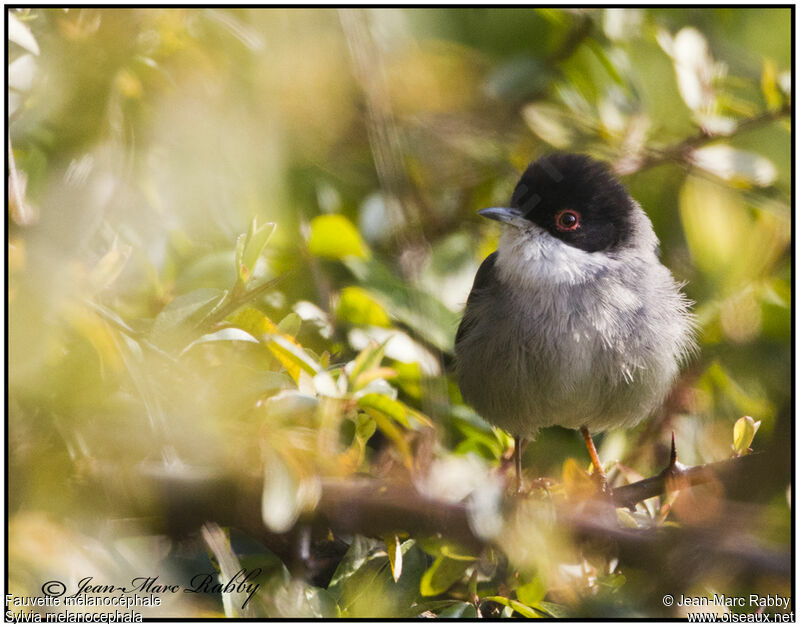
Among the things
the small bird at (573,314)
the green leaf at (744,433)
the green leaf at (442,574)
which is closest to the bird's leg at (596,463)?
the small bird at (573,314)

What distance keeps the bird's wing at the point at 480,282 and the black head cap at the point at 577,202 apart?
299mm

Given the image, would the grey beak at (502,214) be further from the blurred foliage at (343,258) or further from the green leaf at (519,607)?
the green leaf at (519,607)

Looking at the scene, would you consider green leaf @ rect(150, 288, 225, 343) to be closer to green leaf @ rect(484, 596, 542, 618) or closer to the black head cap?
green leaf @ rect(484, 596, 542, 618)

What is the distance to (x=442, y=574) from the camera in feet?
7.40

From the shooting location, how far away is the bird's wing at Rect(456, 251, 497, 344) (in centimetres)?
329

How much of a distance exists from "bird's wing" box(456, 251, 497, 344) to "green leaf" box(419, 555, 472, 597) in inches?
49.2

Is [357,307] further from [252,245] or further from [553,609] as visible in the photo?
[553,609]

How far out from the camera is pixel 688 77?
115 inches

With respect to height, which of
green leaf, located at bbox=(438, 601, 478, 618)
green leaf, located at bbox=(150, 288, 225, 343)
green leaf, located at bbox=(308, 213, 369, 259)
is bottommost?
green leaf, located at bbox=(438, 601, 478, 618)

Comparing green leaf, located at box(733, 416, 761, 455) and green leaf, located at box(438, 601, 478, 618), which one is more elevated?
green leaf, located at box(733, 416, 761, 455)

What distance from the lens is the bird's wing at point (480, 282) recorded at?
10.8ft
